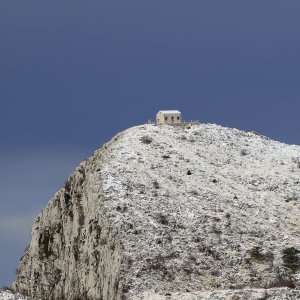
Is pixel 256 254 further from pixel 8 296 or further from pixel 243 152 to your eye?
pixel 243 152

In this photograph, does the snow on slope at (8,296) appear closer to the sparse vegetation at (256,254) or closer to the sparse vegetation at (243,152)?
the sparse vegetation at (256,254)

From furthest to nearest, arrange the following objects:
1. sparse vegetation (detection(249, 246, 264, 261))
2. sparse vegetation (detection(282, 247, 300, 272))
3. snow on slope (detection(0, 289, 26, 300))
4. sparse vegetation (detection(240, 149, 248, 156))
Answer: sparse vegetation (detection(240, 149, 248, 156)) → snow on slope (detection(0, 289, 26, 300)) → sparse vegetation (detection(249, 246, 264, 261)) → sparse vegetation (detection(282, 247, 300, 272))

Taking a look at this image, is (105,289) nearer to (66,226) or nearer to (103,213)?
(103,213)

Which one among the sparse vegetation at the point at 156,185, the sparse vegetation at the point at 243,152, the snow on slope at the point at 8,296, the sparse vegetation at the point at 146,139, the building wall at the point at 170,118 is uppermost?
the building wall at the point at 170,118

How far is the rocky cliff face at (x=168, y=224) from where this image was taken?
76188 millimetres

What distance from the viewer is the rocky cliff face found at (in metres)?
76.2

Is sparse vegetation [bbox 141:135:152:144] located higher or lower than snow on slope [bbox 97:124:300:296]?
higher

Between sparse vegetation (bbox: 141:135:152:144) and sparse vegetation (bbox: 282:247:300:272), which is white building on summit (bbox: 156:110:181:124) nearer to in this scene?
sparse vegetation (bbox: 141:135:152:144)

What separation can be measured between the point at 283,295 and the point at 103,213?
20.1m

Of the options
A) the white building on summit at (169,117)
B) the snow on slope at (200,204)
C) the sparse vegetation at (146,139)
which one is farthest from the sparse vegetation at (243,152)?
the sparse vegetation at (146,139)

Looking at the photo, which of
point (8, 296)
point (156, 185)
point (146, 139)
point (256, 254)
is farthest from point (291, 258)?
point (8, 296)

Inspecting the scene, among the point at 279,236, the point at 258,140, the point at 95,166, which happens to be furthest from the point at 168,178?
the point at 258,140

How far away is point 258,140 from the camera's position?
361ft

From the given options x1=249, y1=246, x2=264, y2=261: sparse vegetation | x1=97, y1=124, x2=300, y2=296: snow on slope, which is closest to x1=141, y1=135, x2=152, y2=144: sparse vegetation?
x1=97, y1=124, x2=300, y2=296: snow on slope
